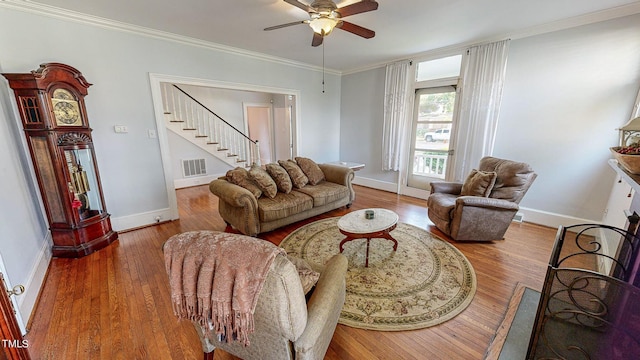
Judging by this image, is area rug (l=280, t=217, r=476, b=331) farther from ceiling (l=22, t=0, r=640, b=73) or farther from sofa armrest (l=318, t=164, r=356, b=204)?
ceiling (l=22, t=0, r=640, b=73)

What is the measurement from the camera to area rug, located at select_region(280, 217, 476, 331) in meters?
1.83

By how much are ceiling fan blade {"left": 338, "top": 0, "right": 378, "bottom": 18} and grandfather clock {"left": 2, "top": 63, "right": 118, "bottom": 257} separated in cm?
291

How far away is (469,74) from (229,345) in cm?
457

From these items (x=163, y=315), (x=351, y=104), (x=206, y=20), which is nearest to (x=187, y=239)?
(x=163, y=315)

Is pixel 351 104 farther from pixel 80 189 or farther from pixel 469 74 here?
A: pixel 80 189

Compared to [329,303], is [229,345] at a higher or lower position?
lower

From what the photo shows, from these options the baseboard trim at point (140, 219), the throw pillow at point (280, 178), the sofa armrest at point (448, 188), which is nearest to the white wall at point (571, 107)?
the sofa armrest at point (448, 188)

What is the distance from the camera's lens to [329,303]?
47.7 inches

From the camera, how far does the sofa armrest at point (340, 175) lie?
3959mm

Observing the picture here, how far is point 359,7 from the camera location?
2.05 metres

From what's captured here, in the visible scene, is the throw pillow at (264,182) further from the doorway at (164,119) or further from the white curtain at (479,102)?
the white curtain at (479,102)

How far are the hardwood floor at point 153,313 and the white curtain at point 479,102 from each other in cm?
139

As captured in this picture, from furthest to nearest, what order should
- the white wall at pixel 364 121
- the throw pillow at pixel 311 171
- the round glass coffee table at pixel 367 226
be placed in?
the white wall at pixel 364 121
the throw pillow at pixel 311 171
the round glass coffee table at pixel 367 226

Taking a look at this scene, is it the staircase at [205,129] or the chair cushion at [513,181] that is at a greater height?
the staircase at [205,129]
